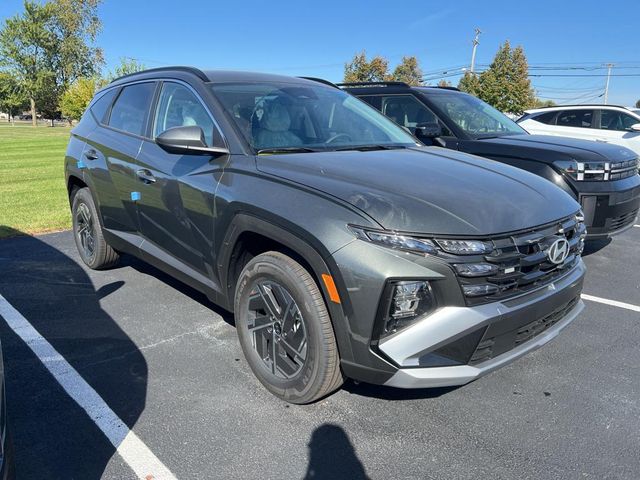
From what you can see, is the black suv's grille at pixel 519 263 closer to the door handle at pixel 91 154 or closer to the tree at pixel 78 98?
the door handle at pixel 91 154

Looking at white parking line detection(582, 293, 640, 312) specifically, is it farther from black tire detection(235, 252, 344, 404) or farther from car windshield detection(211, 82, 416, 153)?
black tire detection(235, 252, 344, 404)

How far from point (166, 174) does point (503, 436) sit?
2.63 metres

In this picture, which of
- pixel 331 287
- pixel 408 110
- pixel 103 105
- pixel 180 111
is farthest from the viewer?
pixel 408 110

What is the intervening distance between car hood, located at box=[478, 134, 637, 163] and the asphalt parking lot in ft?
5.80

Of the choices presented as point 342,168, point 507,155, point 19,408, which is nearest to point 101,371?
point 19,408

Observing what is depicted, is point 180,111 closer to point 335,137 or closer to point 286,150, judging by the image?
point 286,150

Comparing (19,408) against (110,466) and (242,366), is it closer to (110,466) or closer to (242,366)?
(110,466)

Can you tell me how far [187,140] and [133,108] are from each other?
5.18 feet

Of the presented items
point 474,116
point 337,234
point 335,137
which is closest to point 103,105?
point 335,137

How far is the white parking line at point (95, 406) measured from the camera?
239 centimetres

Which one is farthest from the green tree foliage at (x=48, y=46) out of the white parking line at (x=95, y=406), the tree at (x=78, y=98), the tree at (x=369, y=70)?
the white parking line at (x=95, y=406)

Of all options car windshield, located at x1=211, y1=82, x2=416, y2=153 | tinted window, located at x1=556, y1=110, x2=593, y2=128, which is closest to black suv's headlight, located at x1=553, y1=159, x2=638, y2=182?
car windshield, located at x1=211, y1=82, x2=416, y2=153

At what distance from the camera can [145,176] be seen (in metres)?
3.72

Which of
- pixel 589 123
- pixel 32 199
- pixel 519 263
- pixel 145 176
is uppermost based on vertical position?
pixel 589 123
